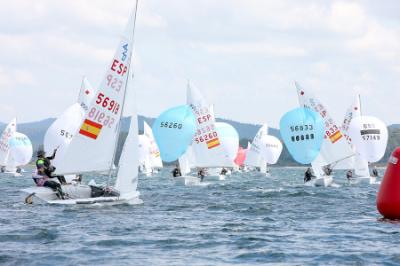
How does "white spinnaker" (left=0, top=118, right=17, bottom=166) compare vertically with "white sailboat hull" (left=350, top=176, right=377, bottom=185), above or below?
above

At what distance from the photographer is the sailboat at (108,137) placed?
23.4 metres

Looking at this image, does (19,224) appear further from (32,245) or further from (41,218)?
(32,245)

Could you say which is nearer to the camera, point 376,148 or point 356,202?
point 356,202

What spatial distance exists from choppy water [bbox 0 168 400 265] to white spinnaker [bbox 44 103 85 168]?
20.4 feet

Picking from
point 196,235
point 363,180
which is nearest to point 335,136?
point 363,180

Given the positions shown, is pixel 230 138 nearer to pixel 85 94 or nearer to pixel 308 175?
pixel 308 175

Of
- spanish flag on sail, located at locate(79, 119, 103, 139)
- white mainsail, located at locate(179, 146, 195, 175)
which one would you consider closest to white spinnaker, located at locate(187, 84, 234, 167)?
white mainsail, located at locate(179, 146, 195, 175)

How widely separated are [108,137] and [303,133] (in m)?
18.4

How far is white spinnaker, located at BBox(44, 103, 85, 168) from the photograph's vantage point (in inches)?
1195

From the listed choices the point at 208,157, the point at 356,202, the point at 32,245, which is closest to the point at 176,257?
the point at 32,245

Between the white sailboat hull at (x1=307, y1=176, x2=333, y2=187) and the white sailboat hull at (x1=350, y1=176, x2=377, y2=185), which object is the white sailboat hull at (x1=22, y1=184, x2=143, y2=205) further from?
the white sailboat hull at (x1=350, y1=176, x2=377, y2=185)

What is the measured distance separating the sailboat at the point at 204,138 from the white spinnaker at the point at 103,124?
19.8 m

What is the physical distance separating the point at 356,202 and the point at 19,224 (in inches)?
518

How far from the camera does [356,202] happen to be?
26547 mm
